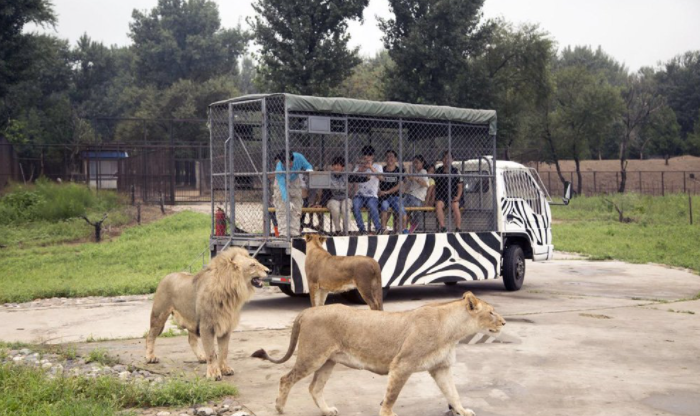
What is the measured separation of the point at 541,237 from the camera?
15.0 metres

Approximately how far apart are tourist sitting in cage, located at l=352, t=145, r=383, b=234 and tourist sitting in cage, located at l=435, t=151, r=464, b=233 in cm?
119

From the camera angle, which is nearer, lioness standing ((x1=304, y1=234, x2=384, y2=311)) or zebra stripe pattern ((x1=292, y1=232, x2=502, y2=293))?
lioness standing ((x1=304, y1=234, x2=384, y2=311))

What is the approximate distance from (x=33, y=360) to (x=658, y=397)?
5.84m

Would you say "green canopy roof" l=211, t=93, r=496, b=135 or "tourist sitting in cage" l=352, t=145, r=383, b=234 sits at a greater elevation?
"green canopy roof" l=211, t=93, r=496, b=135

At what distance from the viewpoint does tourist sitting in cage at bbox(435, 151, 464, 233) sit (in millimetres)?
13612

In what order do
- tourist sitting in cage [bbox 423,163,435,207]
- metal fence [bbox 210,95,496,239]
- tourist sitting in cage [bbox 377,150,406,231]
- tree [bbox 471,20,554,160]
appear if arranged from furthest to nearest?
tree [bbox 471,20,554,160] < tourist sitting in cage [bbox 423,163,435,207] < tourist sitting in cage [bbox 377,150,406,231] < metal fence [bbox 210,95,496,239]

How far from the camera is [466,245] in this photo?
1351 centimetres

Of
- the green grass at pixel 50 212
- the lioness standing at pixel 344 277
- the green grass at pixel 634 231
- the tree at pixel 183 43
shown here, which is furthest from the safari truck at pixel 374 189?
the tree at pixel 183 43

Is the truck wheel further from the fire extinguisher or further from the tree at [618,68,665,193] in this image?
the tree at [618,68,665,193]

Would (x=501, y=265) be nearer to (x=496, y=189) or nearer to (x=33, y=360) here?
(x=496, y=189)

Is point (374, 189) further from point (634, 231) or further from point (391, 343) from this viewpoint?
point (634, 231)

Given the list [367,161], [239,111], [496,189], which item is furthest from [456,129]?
[239,111]

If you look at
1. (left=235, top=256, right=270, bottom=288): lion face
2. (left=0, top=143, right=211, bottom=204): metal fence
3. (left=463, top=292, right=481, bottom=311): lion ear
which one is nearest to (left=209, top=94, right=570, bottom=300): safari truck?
(left=235, top=256, right=270, bottom=288): lion face

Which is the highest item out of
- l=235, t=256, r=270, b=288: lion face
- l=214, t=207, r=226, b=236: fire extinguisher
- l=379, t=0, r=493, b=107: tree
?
l=379, t=0, r=493, b=107: tree
